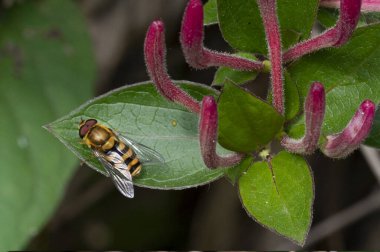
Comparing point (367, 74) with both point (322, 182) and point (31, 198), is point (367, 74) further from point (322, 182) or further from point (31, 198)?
point (322, 182)

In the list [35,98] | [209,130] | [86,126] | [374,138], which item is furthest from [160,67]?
[35,98]

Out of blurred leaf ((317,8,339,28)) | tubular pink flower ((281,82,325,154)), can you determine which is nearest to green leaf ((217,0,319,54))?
blurred leaf ((317,8,339,28))

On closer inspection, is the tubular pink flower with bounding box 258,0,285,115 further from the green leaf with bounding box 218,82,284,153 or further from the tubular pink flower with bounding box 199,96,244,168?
the tubular pink flower with bounding box 199,96,244,168

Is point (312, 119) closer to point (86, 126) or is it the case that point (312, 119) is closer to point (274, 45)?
point (274, 45)

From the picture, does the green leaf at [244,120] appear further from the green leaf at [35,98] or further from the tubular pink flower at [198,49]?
the green leaf at [35,98]

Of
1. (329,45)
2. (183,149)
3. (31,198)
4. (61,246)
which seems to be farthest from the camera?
(61,246)

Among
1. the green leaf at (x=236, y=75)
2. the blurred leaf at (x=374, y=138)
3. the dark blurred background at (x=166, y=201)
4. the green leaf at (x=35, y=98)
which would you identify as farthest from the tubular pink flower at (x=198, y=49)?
the dark blurred background at (x=166, y=201)

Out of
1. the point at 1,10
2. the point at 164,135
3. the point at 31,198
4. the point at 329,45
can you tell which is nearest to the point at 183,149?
the point at 164,135
